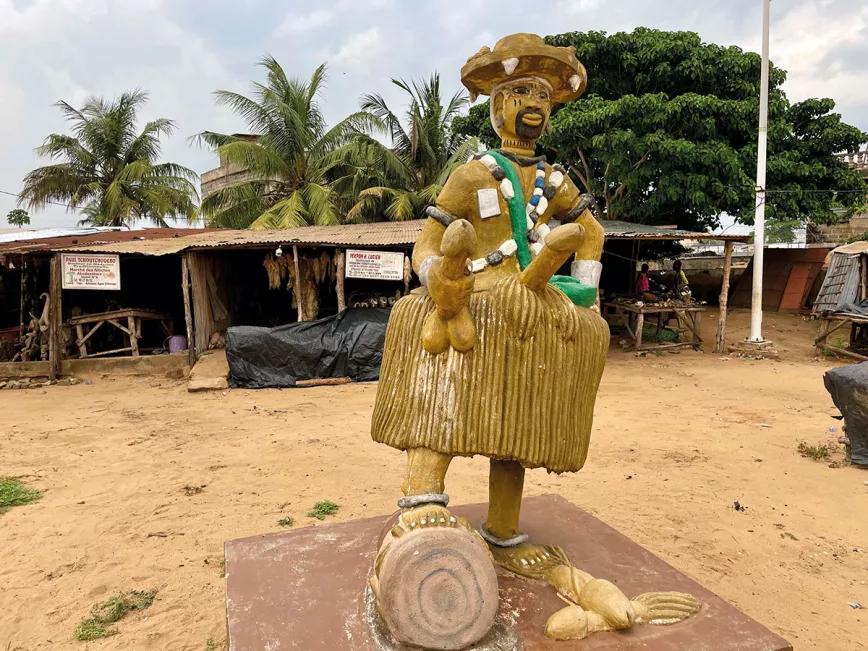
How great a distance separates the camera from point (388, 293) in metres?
10.8

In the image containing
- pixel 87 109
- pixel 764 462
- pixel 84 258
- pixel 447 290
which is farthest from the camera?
pixel 87 109

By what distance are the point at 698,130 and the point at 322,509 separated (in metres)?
10.0

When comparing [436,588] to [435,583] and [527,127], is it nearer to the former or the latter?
[435,583]

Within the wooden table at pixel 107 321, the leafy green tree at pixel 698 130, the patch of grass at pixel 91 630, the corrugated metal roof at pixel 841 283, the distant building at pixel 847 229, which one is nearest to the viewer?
the patch of grass at pixel 91 630

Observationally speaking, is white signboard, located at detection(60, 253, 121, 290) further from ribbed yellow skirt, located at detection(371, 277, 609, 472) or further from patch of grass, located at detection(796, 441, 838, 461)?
patch of grass, located at detection(796, 441, 838, 461)

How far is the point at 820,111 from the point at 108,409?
13324mm

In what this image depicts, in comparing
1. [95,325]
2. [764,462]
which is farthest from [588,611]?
[95,325]

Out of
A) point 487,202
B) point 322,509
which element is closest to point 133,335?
point 322,509

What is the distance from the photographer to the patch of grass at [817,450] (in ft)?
16.2

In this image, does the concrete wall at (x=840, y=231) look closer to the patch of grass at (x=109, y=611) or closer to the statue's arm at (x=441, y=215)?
the statue's arm at (x=441, y=215)

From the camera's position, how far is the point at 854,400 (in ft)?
15.0

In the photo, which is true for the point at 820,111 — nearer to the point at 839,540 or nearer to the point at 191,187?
the point at 839,540

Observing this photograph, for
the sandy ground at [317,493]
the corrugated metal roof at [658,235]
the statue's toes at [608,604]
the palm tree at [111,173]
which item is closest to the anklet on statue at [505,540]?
the statue's toes at [608,604]

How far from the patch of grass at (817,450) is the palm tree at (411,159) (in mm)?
10333
